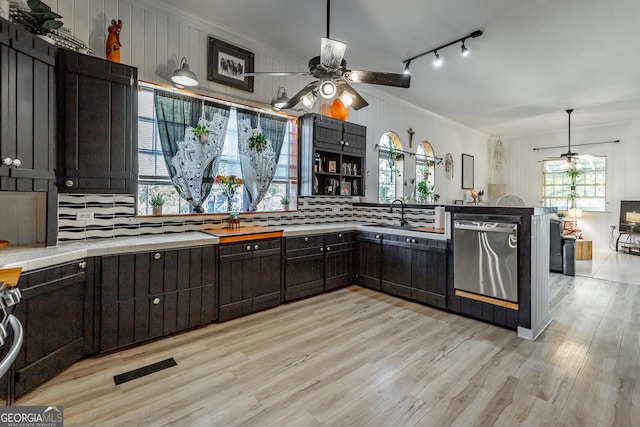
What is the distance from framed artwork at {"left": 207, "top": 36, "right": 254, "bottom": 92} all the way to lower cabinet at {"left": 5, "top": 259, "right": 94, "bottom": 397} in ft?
8.08

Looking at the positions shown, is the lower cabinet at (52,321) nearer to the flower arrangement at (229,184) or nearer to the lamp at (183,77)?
the flower arrangement at (229,184)

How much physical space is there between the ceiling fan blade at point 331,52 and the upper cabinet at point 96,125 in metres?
1.73

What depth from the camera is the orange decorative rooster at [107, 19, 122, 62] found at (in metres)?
2.71

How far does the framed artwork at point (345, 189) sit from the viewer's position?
4777 mm

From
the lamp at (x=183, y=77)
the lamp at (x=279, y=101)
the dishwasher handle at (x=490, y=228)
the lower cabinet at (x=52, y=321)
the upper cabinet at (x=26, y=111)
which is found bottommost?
the lower cabinet at (x=52, y=321)

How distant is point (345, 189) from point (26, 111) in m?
3.70

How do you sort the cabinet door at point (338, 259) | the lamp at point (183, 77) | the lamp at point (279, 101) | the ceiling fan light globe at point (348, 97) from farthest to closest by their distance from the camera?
the cabinet door at point (338, 259), the lamp at point (279, 101), the lamp at point (183, 77), the ceiling fan light globe at point (348, 97)

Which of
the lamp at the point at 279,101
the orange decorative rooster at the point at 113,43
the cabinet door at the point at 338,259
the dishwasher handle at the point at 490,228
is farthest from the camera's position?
the cabinet door at the point at 338,259

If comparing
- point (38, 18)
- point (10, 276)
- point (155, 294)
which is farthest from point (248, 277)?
point (38, 18)

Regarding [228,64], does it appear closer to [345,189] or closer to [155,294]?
[345,189]

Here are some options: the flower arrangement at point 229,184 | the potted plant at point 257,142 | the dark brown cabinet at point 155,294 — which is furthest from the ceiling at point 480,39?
the dark brown cabinet at point 155,294

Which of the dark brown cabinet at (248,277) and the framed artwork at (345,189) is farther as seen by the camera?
the framed artwork at (345,189)

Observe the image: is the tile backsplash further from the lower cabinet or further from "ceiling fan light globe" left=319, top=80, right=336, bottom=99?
"ceiling fan light globe" left=319, top=80, right=336, bottom=99

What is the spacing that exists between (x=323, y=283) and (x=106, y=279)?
2460mm
